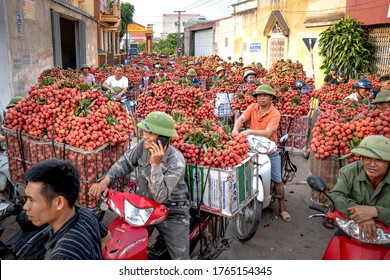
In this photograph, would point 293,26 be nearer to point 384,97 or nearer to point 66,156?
point 384,97

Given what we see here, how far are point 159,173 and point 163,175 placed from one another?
92mm

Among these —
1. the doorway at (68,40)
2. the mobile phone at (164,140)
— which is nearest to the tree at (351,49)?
the doorway at (68,40)

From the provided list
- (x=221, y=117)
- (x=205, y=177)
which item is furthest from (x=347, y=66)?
(x=205, y=177)

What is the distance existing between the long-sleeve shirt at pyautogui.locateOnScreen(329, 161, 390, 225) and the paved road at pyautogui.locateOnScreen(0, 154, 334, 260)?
1697 mm

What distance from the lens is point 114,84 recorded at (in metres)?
10.0

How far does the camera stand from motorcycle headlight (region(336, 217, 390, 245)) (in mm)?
2564

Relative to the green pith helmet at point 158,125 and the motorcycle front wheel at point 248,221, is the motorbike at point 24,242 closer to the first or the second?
the green pith helmet at point 158,125

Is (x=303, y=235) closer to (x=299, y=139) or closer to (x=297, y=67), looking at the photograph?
(x=299, y=139)

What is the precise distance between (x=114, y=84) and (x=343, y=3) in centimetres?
1271

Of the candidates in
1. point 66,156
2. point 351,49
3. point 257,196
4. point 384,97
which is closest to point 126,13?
point 351,49

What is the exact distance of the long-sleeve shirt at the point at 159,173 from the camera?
280cm

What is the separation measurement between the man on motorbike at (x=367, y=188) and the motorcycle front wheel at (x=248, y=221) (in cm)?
158

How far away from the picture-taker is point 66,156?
3.54m

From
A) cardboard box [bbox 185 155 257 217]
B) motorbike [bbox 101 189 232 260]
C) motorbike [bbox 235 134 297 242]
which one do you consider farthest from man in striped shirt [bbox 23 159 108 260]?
motorbike [bbox 235 134 297 242]
